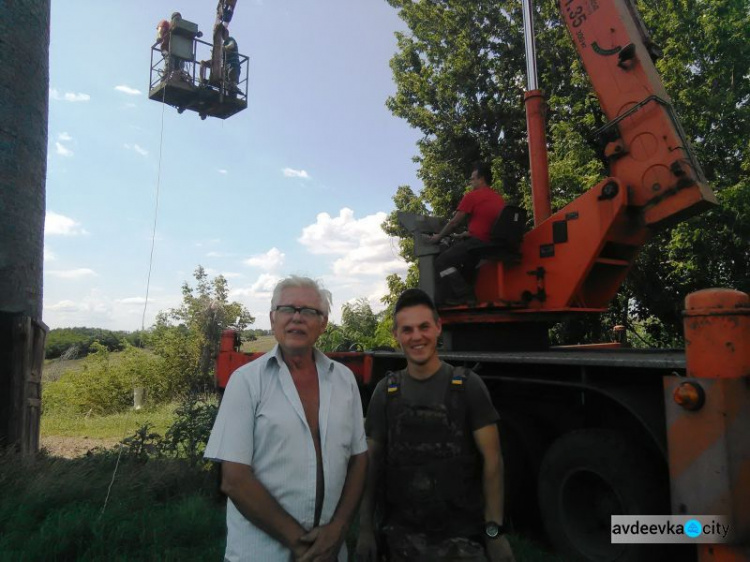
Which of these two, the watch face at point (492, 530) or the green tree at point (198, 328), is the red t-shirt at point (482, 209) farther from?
the green tree at point (198, 328)

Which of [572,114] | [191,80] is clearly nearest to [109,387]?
[191,80]

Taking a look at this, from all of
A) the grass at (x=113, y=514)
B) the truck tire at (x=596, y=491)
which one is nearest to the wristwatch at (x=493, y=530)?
the truck tire at (x=596, y=491)

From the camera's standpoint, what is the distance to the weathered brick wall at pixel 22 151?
5.91m

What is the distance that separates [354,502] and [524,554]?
2269 mm

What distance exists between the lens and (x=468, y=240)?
546 centimetres

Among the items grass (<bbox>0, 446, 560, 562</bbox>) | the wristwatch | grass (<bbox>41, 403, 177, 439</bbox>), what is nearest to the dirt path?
grass (<bbox>41, 403, 177, 439</bbox>)

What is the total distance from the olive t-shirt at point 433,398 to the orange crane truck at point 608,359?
4.18 ft

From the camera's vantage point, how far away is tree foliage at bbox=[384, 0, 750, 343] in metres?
12.6

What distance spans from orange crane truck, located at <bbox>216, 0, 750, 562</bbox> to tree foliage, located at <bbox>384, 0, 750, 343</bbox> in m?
2.47

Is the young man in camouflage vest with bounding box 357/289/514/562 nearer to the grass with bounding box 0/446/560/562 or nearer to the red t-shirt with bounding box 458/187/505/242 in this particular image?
the grass with bounding box 0/446/560/562

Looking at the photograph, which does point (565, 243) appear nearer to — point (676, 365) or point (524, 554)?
point (676, 365)

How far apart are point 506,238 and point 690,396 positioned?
2602 mm

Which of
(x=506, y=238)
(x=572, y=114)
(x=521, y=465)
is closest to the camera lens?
(x=521, y=465)

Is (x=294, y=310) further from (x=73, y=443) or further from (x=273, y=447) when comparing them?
(x=73, y=443)
